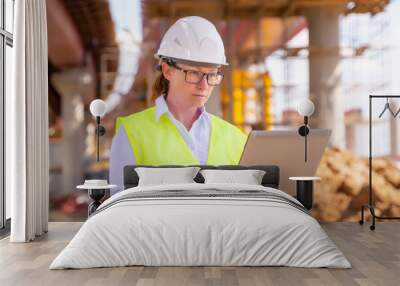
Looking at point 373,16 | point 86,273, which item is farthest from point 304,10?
point 86,273

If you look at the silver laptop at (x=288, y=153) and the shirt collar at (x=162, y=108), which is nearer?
the silver laptop at (x=288, y=153)

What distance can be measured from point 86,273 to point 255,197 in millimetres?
1488

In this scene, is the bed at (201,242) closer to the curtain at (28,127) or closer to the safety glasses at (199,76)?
the curtain at (28,127)

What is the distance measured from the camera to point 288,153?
6.96 m

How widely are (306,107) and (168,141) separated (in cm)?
158

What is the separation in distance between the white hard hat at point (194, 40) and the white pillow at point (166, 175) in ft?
4.37

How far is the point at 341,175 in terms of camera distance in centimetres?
731

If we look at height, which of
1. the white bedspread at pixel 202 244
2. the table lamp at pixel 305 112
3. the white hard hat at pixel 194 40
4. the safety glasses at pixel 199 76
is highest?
the white hard hat at pixel 194 40

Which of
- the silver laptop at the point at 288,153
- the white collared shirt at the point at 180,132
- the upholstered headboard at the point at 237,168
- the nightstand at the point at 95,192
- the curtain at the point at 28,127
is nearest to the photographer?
the curtain at the point at 28,127

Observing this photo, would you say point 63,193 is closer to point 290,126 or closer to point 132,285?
point 290,126

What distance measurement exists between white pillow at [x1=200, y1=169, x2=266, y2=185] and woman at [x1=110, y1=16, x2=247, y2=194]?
495 mm

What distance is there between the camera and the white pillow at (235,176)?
6414mm

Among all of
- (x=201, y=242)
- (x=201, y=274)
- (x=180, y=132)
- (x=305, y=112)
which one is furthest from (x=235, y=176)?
(x=201, y=274)

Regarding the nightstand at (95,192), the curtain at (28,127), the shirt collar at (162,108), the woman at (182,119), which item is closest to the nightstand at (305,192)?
the woman at (182,119)
